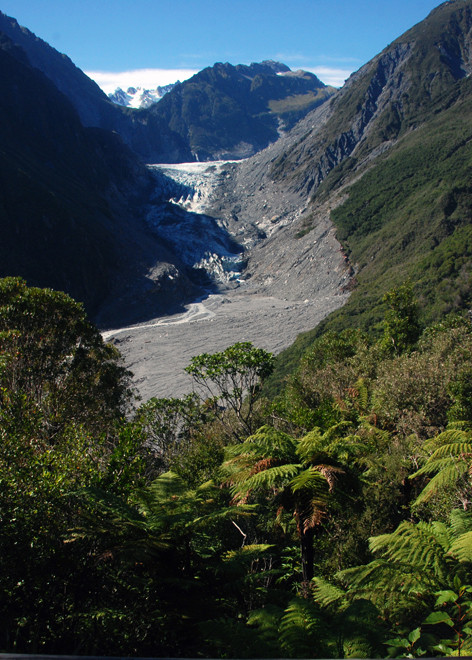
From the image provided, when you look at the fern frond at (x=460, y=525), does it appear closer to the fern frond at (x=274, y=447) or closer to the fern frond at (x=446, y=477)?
the fern frond at (x=446, y=477)

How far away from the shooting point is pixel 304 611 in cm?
346

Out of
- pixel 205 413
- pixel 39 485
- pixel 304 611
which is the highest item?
pixel 39 485

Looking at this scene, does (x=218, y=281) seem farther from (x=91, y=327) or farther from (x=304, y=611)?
(x=304, y=611)

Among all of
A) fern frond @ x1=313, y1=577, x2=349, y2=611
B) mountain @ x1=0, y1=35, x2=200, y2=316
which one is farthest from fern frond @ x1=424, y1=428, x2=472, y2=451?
mountain @ x1=0, y1=35, x2=200, y2=316

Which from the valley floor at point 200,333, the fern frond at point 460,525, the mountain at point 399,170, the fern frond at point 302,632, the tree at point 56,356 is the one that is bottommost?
the valley floor at point 200,333

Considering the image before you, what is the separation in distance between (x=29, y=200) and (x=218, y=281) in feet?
152

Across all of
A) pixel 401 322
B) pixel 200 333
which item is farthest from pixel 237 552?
pixel 200 333

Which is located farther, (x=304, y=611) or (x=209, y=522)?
(x=209, y=522)

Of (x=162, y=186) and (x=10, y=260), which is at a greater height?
(x=162, y=186)

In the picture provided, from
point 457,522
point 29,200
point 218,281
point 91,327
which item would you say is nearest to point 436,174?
point 218,281

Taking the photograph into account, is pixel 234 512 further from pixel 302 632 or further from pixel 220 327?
pixel 220 327

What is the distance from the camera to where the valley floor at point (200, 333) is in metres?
56.2

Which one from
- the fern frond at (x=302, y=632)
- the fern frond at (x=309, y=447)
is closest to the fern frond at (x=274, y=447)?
the fern frond at (x=309, y=447)

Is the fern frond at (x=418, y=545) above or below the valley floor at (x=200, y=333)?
above
